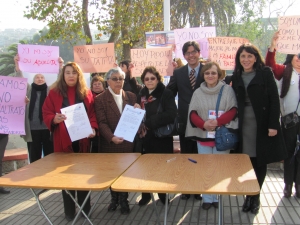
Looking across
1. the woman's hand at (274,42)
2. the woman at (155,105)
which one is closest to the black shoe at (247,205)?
the woman at (155,105)

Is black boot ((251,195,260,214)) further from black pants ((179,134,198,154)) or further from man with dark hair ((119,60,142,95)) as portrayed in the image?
man with dark hair ((119,60,142,95))

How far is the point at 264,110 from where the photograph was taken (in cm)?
344

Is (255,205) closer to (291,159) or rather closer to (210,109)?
(291,159)

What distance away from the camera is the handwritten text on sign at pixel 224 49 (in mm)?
4883

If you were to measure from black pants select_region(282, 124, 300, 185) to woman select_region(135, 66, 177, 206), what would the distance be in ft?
4.93

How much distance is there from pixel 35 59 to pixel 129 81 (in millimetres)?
1378

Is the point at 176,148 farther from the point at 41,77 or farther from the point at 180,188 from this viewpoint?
the point at 180,188

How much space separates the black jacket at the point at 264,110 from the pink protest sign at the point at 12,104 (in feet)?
8.74

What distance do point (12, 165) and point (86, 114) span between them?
318 centimetres

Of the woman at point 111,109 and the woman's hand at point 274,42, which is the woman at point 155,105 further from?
the woman's hand at point 274,42

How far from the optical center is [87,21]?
Answer: 9.55 m

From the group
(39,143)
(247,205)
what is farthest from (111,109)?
(247,205)

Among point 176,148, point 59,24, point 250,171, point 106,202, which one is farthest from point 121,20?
point 250,171

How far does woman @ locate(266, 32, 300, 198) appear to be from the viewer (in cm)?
405
